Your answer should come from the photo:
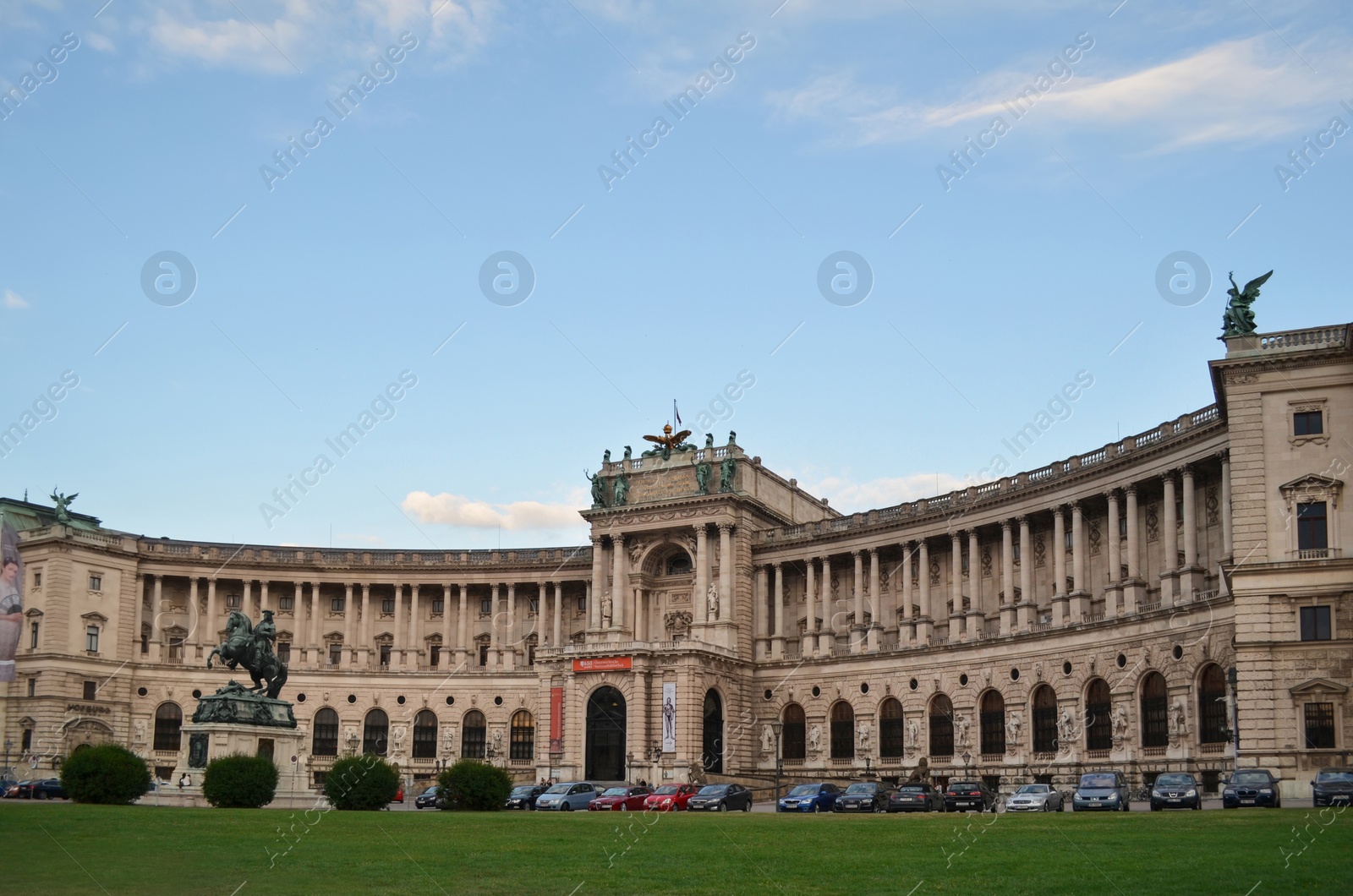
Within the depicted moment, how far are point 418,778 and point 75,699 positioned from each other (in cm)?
2438

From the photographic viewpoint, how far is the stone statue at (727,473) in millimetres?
96250

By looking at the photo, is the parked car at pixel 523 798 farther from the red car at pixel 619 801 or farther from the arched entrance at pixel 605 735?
the arched entrance at pixel 605 735

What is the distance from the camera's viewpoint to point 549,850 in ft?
108

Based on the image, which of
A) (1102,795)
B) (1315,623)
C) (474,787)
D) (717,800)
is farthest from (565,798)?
(1315,623)

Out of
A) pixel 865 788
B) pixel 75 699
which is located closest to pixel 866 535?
pixel 865 788

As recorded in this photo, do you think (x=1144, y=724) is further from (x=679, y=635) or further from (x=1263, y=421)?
(x=679, y=635)

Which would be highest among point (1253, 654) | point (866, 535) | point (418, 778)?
point (866, 535)

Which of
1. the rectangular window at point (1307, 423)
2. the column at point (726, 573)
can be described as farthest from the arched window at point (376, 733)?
the rectangular window at point (1307, 423)

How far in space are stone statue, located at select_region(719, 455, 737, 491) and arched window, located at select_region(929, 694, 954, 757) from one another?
20009mm

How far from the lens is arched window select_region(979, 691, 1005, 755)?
266 ft

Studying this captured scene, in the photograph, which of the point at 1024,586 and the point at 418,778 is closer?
the point at 1024,586

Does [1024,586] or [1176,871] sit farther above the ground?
[1024,586]

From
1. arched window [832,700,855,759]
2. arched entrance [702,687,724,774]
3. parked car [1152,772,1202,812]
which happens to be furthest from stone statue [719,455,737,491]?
parked car [1152,772,1202,812]

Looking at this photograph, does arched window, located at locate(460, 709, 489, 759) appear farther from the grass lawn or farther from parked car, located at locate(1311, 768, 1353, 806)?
parked car, located at locate(1311, 768, 1353, 806)
